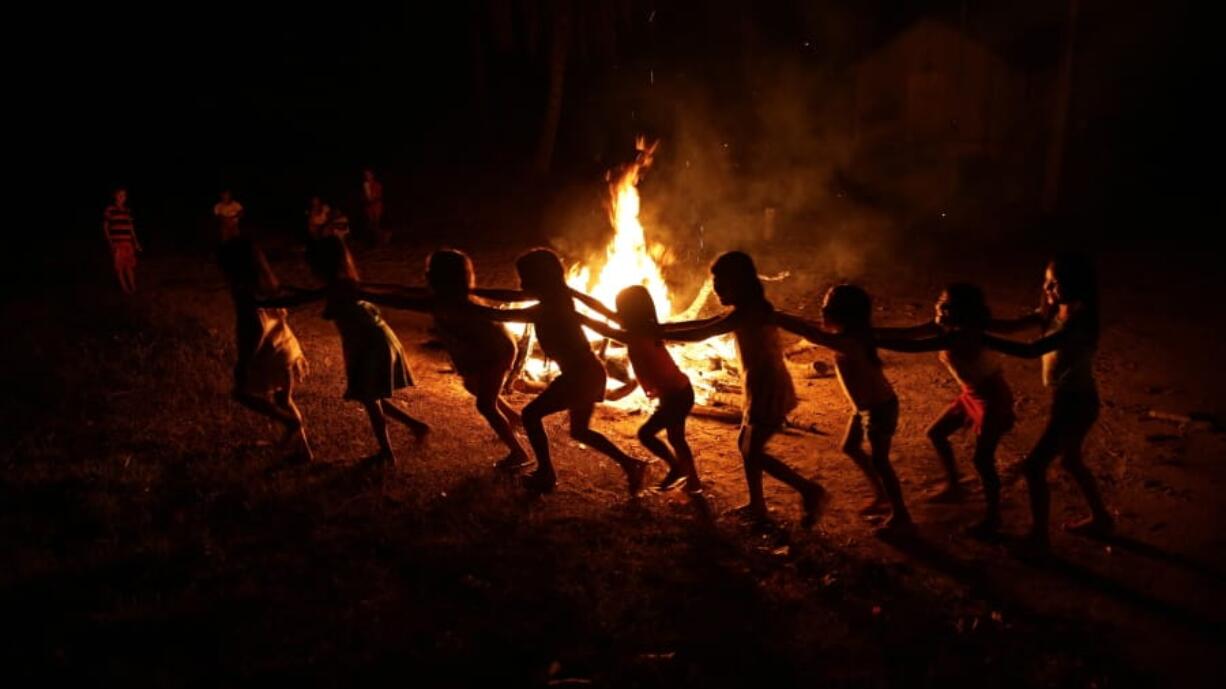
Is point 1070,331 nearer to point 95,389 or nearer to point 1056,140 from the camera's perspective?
point 95,389

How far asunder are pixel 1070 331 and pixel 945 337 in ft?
2.36

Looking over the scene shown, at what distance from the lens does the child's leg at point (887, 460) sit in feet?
19.2

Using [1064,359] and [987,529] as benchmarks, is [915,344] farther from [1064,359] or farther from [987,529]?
[987,529]

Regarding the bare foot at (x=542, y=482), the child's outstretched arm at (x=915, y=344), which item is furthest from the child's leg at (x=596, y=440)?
the child's outstretched arm at (x=915, y=344)

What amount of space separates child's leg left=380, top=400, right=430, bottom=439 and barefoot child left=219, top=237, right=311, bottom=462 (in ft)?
2.26

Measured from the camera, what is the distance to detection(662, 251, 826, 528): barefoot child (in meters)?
5.82

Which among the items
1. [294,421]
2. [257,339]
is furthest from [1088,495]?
[257,339]

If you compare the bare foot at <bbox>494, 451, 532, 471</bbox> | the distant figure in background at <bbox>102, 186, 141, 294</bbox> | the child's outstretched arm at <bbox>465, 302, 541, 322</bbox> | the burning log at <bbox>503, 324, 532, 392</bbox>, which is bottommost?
the bare foot at <bbox>494, 451, 532, 471</bbox>

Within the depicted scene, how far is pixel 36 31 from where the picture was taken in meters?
30.9

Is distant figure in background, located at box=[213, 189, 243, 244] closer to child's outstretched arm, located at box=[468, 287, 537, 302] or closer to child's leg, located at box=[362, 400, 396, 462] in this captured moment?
child's leg, located at box=[362, 400, 396, 462]

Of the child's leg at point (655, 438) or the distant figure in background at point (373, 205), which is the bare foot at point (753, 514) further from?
the distant figure in background at point (373, 205)

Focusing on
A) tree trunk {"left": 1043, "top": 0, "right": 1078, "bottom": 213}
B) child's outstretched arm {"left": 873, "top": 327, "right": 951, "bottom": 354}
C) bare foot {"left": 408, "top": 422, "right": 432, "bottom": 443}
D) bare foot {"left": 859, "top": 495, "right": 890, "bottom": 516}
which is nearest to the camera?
child's outstretched arm {"left": 873, "top": 327, "right": 951, "bottom": 354}

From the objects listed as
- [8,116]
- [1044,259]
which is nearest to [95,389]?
[1044,259]

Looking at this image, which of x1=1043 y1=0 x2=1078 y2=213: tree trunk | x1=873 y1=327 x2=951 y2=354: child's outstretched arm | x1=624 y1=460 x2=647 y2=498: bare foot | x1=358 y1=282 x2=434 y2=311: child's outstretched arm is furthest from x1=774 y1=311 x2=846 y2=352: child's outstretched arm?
x1=1043 y1=0 x2=1078 y2=213: tree trunk
